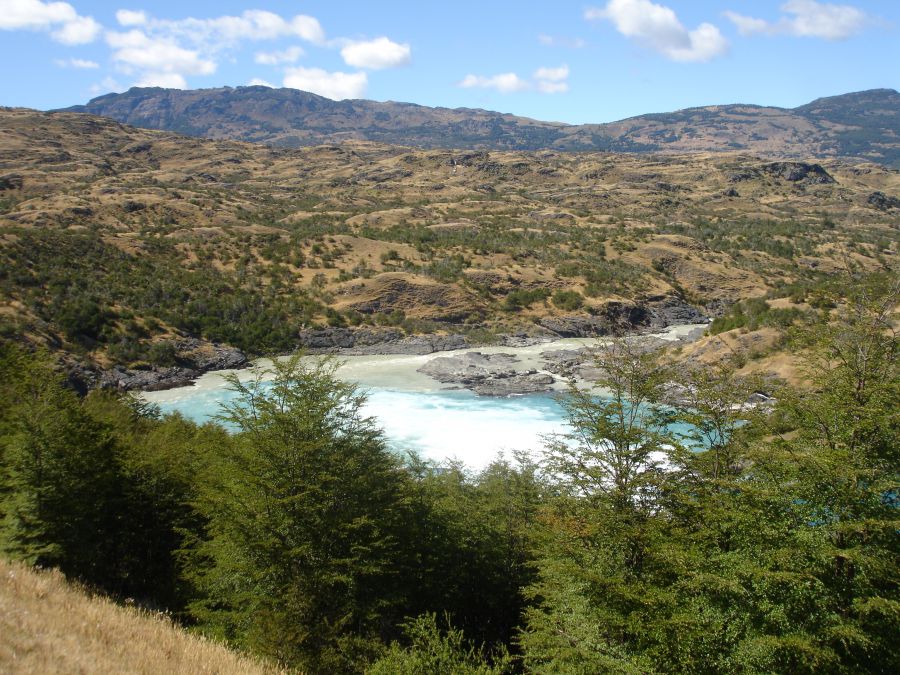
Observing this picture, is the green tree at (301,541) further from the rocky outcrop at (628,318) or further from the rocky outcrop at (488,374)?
the rocky outcrop at (628,318)

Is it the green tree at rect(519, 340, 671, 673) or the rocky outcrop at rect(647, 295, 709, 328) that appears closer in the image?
the green tree at rect(519, 340, 671, 673)

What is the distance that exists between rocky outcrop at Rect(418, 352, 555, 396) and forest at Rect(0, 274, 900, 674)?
23.4 m

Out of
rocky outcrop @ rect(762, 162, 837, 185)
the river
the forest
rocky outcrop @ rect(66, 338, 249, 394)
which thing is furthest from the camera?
rocky outcrop @ rect(762, 162, 837, 185)

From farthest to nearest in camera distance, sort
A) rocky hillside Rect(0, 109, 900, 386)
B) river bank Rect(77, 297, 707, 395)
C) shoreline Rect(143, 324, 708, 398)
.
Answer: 1. rocky hillside Rect(0, 109, 900, 386)
2. shoreline Rect(143, 324, 708, 398)
3. river bank Rect(77, 297, 707, 395)

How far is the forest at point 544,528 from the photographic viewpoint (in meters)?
8.52

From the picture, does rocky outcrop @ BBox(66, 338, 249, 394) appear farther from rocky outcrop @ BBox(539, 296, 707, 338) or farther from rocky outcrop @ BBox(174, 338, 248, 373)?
rocky outcrop @ BBox(539, 296, 707, 338)

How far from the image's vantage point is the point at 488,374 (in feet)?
150

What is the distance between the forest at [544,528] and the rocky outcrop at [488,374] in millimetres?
23401

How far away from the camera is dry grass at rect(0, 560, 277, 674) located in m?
7.10

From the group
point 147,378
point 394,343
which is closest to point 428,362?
point 394,343

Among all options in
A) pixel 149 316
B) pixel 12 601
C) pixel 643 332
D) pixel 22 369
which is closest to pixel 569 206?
pixel 643 332

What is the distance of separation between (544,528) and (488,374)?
104 feet

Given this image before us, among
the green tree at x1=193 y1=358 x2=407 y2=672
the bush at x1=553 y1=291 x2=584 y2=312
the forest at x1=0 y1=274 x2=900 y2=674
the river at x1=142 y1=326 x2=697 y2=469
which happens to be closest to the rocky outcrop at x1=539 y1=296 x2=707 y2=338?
the bush at x1=553 y1=291 x2=584 y2=312

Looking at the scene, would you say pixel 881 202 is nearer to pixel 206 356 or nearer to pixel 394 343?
pixel 394 343
